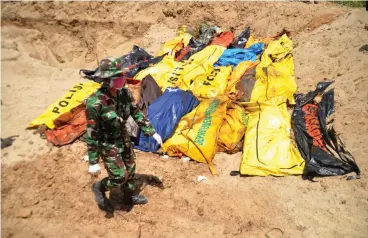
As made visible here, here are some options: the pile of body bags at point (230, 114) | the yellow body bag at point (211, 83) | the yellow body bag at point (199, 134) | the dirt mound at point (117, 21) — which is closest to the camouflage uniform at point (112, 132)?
the pile of body bags at point (230, 114)

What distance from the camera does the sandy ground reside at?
3.45 meters

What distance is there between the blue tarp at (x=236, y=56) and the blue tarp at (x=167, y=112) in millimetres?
1395

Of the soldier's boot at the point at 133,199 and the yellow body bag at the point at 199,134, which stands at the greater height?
the yellow body bag at the point at 199,134

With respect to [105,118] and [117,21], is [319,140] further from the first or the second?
[117,21]

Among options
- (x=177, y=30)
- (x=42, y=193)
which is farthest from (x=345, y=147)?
(x=177, y=30)

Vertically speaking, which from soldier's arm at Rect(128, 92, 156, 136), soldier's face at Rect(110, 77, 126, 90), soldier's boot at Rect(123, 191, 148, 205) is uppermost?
soldier's face at Rect(110, 77, 126, 90)

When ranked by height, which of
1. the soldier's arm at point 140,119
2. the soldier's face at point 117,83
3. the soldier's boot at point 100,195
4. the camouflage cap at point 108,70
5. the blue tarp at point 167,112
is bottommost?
the soldier's boot at point 100,195

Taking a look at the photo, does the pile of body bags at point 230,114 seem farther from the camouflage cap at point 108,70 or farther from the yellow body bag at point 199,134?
the camouflage cap at point 108,70

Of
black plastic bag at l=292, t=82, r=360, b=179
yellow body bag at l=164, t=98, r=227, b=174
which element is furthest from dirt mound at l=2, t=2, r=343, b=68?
yellow body bag at l=164, t=98, r=227, b=174

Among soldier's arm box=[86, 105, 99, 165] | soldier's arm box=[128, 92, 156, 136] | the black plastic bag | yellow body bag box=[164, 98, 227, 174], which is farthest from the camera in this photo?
yellow body bag box=[164, 98, 227, 174]

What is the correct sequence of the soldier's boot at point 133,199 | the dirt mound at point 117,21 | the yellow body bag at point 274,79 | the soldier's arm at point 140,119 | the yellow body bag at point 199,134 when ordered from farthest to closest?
the dirt mound at point 117,21 < the yellow body bag at point 274,79 < the yellow body bag at point 199,134 < the soldier's boot at point 133,199 < the soldier's arm at point 140,119

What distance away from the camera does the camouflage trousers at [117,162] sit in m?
3.12

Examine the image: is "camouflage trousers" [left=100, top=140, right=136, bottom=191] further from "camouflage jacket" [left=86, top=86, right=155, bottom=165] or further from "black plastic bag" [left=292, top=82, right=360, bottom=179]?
"black plastic bag" [left=292, top=82, right=360, bottom=179]

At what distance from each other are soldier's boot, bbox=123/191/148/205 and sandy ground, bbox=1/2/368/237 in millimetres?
92
